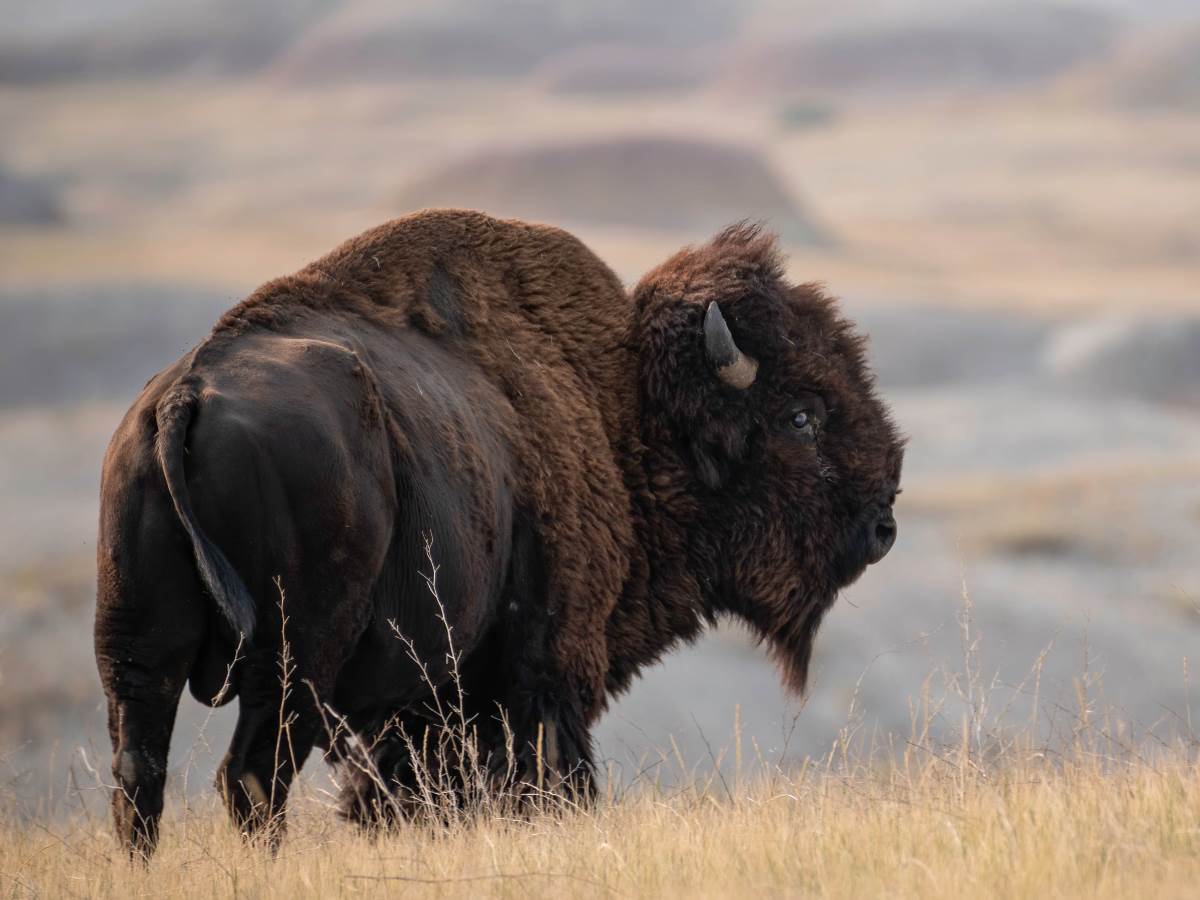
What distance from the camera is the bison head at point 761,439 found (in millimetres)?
6371

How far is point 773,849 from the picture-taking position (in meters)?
4.23

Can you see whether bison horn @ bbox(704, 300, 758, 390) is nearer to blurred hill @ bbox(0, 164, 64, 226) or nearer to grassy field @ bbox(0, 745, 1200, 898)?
grassy field @ bbox(0, 745, 1200, 898)

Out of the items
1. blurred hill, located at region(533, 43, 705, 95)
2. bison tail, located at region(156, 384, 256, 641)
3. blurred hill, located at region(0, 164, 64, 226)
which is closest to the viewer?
bison tail, located at region(156, 384, 256, 641)

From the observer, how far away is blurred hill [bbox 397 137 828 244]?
7056 centimetres

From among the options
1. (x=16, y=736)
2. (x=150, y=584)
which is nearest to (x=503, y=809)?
(x=150, y=584)

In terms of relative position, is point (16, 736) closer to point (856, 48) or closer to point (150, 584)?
point (150, 584)

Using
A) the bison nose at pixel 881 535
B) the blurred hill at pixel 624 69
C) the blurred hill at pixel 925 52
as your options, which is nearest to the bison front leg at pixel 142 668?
the bison nose at pixel 881 535

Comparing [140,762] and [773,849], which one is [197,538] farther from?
[773,849]

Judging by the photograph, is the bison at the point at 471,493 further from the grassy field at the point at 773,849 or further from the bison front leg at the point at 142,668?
the grassy field at the point at 773,849

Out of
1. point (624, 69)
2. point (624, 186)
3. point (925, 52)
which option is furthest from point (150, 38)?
point (624, 186)

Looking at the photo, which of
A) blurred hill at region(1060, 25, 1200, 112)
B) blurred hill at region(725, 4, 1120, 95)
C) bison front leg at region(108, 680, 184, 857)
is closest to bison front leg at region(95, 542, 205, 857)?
bison front leg at region(108, 680, 184, 857)

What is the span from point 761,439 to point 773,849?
8.19 feet

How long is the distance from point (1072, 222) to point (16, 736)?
62.7 meters

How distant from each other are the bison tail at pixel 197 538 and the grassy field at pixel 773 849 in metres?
0.68
